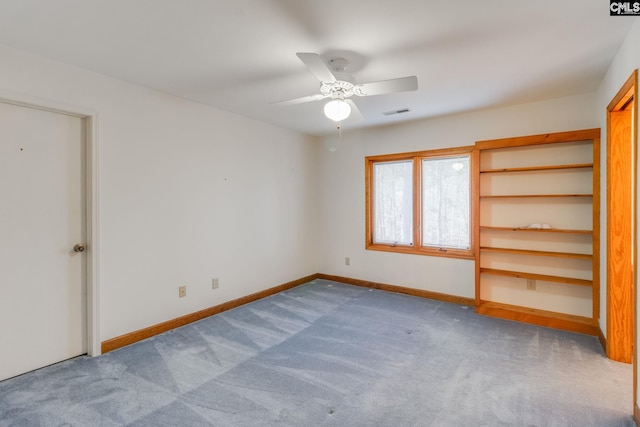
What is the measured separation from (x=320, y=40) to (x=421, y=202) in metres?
2.95

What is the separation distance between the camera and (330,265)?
529 centimetres

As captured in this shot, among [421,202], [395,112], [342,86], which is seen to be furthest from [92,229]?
[421,202]

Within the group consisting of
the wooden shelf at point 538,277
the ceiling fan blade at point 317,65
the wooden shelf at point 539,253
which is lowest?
the wooden shelf at point 538,277

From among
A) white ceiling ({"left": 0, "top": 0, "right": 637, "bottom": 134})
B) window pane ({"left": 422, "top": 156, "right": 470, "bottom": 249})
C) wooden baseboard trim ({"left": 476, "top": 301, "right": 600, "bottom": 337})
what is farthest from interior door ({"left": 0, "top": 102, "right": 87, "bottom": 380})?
wooden baseboard trim ({"left": 476, "top": 301, "right": 600, "bottom": 337})

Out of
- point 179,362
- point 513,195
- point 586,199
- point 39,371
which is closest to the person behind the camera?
point 39,371

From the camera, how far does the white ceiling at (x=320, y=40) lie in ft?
5.94

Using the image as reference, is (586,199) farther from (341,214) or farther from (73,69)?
(73,69)

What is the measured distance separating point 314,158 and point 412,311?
288 cm

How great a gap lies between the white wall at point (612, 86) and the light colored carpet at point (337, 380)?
19.4 inches

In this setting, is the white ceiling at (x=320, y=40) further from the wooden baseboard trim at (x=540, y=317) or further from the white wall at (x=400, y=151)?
the wooden baseboard trim at (x=540, y=317)

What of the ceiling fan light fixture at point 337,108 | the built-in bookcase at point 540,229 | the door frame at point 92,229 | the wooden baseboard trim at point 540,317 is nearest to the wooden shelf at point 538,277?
the built-in bookcase at point 540,229

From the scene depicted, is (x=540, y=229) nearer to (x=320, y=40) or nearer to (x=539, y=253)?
(x=539, y=253)

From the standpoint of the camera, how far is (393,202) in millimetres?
4762

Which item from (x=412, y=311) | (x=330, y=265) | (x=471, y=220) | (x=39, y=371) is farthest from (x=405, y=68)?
(x=39, y=371)
